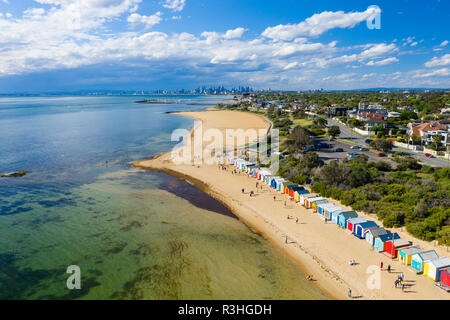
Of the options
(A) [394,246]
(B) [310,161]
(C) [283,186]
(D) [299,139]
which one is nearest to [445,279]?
(A) [394,246]

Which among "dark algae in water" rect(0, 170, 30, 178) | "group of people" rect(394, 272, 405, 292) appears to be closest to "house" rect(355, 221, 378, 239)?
"group of people" rect(394, 272, 405, 292)

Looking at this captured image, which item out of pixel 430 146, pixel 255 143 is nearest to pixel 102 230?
pixel 255 143

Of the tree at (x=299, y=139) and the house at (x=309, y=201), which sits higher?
the tree at (x=299, y=139)

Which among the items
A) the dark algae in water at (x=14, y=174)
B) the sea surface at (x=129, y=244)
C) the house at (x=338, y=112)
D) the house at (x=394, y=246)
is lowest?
the sea surface at (x=129, y=244)

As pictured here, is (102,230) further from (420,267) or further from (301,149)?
(301,149)

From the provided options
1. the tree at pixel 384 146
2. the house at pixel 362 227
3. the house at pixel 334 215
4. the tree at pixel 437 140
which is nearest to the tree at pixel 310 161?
the house at pixel 334 215

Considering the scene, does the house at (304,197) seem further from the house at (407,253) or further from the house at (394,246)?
the house at (407,253)

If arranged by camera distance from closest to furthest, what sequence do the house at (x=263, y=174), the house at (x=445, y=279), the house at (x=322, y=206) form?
the house at (x=445, y=279) < the house at (x=322, y=206) < the house at (x=263, y=174)
